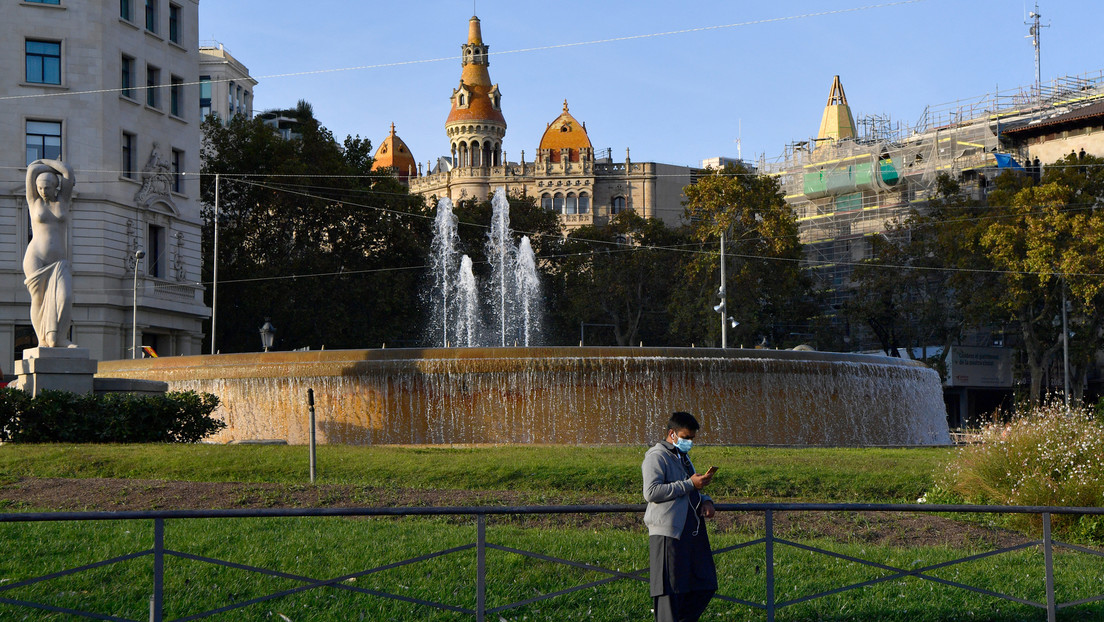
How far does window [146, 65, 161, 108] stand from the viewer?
1795 inches

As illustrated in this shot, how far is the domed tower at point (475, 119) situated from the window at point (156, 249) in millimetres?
77546

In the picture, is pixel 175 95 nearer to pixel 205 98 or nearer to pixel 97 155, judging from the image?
pixel 97 155

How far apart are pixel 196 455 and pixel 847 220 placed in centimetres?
6141

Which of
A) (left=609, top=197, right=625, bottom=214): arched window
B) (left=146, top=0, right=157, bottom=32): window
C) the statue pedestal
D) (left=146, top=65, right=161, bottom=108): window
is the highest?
(left=609, top=197, right=625, bottom=214): arched window

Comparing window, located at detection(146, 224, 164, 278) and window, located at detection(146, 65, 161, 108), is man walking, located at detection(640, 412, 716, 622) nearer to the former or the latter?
window, located at detection(146, 224, 164, 278)

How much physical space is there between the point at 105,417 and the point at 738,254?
40564 mm

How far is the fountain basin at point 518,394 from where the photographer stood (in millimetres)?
20547

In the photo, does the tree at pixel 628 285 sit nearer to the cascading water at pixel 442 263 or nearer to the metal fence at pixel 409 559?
the cascading water at pixel 442 263

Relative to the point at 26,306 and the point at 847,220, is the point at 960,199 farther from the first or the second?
the point at 26,306

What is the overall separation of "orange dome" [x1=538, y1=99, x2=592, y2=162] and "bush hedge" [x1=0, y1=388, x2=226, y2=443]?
10643 cm

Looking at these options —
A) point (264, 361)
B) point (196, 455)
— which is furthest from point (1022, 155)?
point (196, 455)

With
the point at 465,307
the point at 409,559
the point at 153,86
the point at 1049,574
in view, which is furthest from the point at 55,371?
the point at 465,307

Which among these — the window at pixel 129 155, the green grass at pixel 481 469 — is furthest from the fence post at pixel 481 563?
the window at pixel 129 155

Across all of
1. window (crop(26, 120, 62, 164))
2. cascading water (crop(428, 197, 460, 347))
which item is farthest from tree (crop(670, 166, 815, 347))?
window (crop(26, 120, 62, 164))
